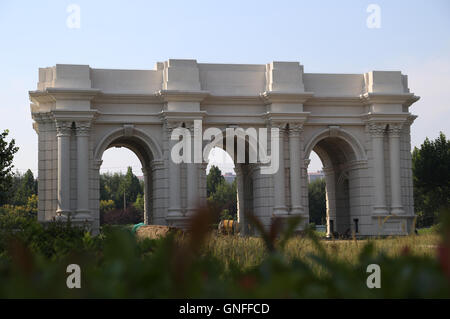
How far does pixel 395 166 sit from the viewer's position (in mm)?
31516

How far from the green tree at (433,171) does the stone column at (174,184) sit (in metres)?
31.3

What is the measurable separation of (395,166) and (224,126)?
357 inches

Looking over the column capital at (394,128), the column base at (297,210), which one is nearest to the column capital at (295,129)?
the column base at (297,210)

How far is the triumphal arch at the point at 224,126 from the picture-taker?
29312 mm

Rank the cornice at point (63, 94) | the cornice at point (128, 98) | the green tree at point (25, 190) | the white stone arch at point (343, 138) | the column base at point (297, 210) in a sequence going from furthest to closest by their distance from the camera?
the green tree at point (25, 190) < the white stone arch at point (343, 138) < the column base at point (297, 210) < the cornice at point (128, 98) < the cornice at point (63, 94)

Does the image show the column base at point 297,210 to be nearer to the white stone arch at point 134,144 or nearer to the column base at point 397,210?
the column base at point 397,210

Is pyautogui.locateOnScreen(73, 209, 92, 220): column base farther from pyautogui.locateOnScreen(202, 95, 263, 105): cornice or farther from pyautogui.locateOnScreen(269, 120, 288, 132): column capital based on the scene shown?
pyautogui.locateOnScreen(269, 120, 288, 132): column capital

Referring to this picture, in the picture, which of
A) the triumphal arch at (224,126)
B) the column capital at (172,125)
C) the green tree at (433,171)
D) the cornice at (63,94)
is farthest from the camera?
the green tree at (433,171)

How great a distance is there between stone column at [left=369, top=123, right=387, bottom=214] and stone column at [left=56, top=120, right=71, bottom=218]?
50.4ft

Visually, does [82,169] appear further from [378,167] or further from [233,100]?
[378,167]

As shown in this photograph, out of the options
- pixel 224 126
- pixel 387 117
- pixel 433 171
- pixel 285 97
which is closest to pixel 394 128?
pixel 387 117

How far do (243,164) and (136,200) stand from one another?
57.3m

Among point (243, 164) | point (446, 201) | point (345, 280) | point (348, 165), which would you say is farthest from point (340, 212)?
point (345, 280)
